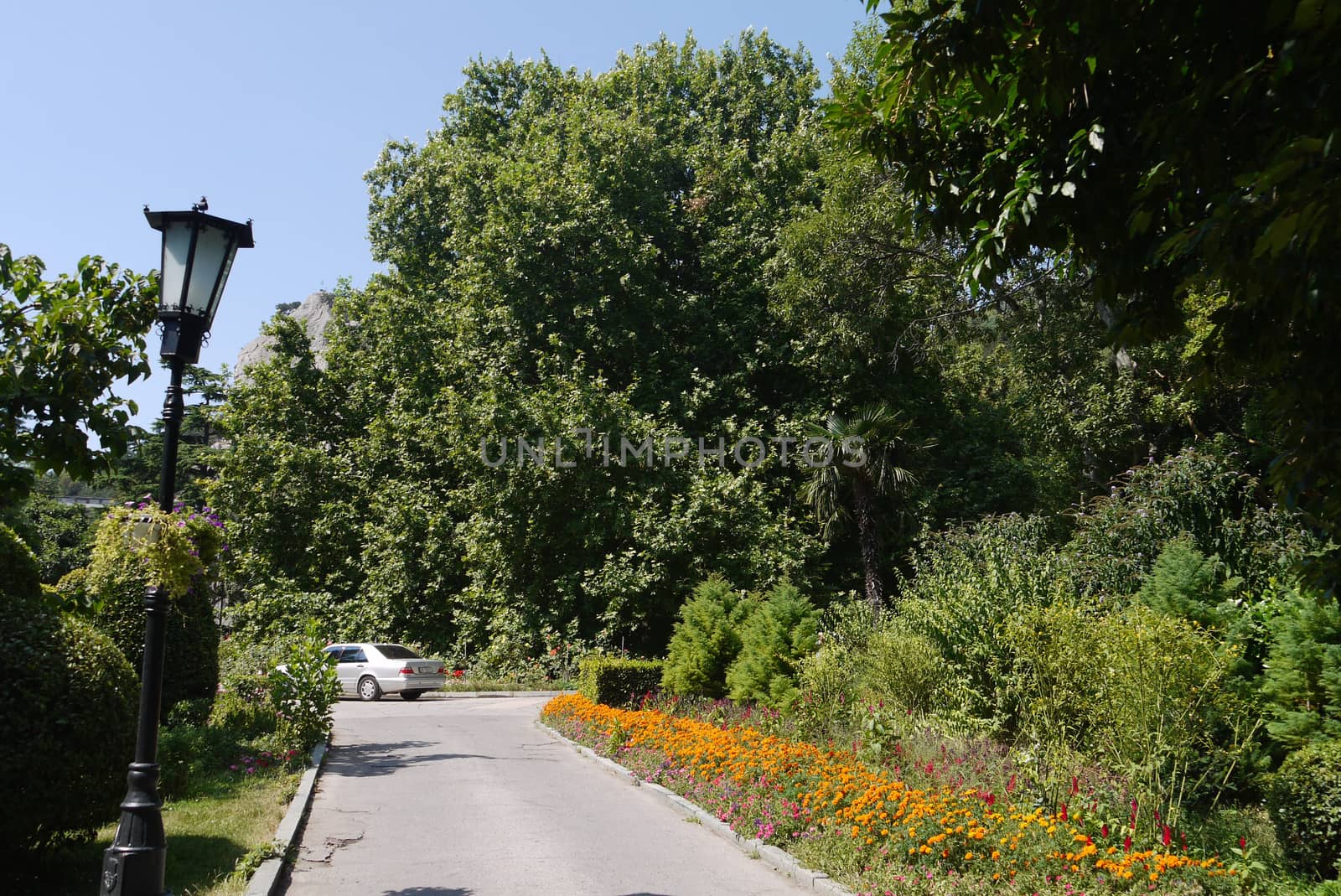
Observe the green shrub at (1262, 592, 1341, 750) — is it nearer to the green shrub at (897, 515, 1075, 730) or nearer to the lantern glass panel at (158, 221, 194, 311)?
the green shrub at (897, 515, 1075, 730)

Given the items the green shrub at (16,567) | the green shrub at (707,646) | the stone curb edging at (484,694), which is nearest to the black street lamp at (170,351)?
the green shrub at (16,567)

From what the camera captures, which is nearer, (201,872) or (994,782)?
(201,872)

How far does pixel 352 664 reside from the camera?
25.2 metres

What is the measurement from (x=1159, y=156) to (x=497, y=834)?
7705mm

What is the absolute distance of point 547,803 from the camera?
998cm

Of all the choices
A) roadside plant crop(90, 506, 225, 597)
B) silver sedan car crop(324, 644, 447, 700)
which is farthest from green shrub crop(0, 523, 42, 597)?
silver sedan car crop(324, 644, 447, 700)

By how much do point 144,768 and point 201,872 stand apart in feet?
5.28

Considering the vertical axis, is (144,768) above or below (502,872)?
above

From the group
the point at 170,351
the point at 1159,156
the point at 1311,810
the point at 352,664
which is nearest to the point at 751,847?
the point at 1311,810

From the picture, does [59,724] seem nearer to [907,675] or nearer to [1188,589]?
[907,675]

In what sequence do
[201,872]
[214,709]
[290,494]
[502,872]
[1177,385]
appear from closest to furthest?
[201,872]
[502,872]
[214,709]
[1177,385]
[290,494]

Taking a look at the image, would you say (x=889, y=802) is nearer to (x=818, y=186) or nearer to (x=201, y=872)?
(x=201, y=872)

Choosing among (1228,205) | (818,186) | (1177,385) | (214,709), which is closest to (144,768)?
(1228,205)

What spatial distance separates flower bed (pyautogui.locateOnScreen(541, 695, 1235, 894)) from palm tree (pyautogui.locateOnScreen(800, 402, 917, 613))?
15.8 meters
